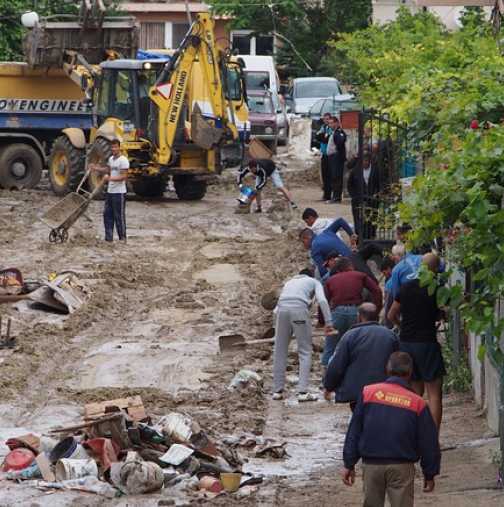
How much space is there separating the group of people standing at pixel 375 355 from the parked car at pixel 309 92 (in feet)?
93.7

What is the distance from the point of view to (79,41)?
34594 mm

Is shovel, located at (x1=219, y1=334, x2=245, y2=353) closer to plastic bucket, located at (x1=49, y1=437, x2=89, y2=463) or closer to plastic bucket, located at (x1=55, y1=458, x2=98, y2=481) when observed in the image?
plastic bucket, located at (x1=49, y1=437, x2=89, y2=463)

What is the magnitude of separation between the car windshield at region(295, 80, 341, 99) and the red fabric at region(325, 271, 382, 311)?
1301 inches

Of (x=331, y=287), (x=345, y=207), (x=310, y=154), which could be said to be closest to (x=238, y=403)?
(x=331, y=287)

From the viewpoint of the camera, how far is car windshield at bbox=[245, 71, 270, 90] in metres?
45.9

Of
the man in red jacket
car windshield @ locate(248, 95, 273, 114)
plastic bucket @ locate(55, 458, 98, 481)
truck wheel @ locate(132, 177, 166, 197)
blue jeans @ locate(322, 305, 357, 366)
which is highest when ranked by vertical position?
the man in red jacket

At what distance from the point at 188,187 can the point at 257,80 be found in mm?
13376

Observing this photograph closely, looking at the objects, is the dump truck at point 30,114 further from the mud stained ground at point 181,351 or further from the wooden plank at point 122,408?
the wooden plank at point 122,408

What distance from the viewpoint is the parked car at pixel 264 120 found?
4288 centimetres

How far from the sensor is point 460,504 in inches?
435

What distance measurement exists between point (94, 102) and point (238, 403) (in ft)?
60.8

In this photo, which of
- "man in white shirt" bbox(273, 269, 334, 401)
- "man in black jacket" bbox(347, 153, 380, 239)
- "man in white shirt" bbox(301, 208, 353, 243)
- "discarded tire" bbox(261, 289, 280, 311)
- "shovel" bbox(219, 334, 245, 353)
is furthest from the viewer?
"man in black jacket" bbox(347, 153, 380, 239)

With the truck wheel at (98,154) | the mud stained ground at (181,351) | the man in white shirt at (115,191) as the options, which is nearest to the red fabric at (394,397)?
the mud stained ground at (181,351)

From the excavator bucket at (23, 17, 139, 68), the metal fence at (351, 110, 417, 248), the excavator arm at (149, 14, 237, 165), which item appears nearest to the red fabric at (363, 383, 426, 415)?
the metal fence at (351, 110, 417, 248)
